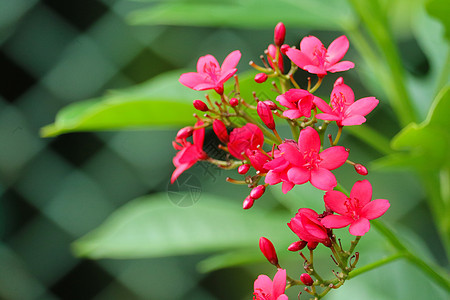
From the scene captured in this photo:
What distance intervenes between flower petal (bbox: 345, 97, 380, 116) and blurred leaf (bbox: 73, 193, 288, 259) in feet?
1.91

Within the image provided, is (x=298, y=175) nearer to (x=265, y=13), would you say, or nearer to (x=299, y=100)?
(x=299, y=100)

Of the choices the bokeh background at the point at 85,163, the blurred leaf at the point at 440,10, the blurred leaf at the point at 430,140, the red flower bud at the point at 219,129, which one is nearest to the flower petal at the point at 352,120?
the red flower bud at the point at 219,129

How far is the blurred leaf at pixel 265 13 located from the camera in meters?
1.00

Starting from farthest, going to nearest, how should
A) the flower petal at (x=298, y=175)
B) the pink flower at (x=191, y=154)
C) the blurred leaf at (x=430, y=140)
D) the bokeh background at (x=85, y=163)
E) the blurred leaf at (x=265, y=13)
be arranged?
the bokeh background at (x=85, y=163), the blurred leaf at (x=265, y=13), the blurred leaf at (x=430, y=140), the pink flower at (x=191, y=154), the flower petal at (x=298, y=175)

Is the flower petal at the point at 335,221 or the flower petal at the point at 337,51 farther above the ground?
the flower petal at the point at 337,51

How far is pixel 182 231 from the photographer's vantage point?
108 cm

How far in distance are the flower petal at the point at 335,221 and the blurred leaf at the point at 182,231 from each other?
0.58m

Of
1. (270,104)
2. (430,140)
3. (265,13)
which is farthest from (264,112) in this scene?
(265,13)

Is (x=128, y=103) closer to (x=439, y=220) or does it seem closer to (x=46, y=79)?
(x=439, y=220)

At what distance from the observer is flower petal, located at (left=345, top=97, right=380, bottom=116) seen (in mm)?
488

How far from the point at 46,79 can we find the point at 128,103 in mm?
1158

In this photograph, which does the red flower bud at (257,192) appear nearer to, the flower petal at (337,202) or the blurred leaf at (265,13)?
the flower petal at (337,202)

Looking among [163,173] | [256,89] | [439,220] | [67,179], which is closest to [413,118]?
[439,220]

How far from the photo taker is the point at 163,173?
1.84m
